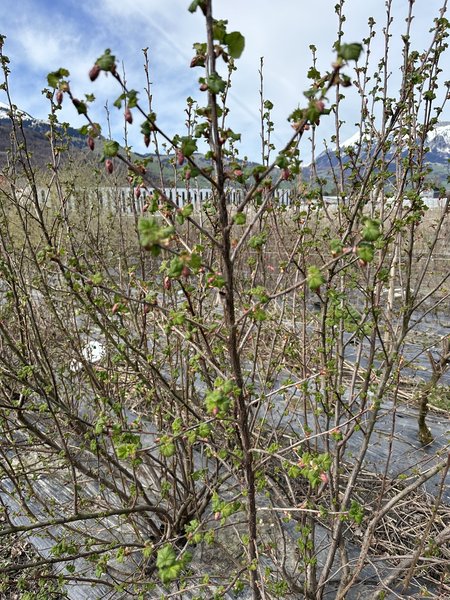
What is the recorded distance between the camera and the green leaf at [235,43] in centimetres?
77

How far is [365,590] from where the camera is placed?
202 cm

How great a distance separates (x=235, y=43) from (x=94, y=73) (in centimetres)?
29

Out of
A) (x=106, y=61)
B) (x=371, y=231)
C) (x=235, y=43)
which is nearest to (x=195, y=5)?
(x=235, y=43)

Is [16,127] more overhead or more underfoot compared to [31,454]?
more overhead

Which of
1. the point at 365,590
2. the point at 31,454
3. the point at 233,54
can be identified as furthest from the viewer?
the point at 31,454

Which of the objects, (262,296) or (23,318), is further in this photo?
(23,318)

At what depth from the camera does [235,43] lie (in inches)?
30.8

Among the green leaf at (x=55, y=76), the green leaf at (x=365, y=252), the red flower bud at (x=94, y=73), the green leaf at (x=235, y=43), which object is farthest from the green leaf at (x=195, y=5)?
the green leaf at (x=365, y=252)

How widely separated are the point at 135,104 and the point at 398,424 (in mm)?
3612

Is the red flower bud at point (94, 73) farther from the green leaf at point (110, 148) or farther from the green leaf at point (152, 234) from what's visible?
the green leaf at point (152, 234)

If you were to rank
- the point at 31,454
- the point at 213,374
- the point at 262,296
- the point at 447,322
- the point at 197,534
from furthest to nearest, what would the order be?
1. the point at 447,322
2. the point at 31,454
3. the point at 213,374
4. the point at 197,534
5. the point at 262,296

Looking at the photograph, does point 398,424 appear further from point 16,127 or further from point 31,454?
point 16,127

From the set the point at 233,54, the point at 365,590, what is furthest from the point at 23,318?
the point at 365,590

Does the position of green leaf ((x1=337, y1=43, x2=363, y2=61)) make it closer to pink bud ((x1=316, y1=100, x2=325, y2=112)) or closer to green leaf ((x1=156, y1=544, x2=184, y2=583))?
pink bud ((x1=316, y1=100, x2=325, y2=112))
